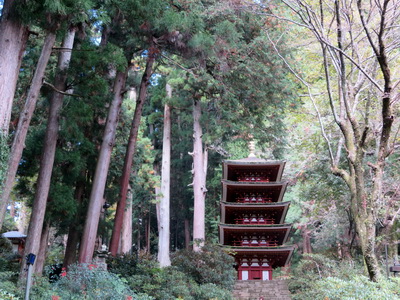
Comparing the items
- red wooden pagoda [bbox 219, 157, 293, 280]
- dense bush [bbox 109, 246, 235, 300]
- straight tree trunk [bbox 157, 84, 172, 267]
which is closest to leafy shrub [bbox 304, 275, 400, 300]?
dense bush [bbox 109, 246, 235, 300]

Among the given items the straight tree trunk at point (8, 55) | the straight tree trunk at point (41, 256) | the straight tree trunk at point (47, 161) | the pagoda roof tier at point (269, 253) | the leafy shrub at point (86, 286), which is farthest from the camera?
the pagoda roof tier at point (269, 253)

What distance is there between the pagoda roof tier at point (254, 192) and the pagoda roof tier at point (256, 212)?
58 cm

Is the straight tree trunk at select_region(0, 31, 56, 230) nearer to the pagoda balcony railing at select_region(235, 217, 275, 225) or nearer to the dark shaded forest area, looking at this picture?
the dark shaded forest area

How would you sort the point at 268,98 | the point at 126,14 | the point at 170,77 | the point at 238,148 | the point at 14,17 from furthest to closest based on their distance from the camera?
the point at 238,148, the point at 170,77, the point at 268,98, the point at 126,14, the point at 14,17

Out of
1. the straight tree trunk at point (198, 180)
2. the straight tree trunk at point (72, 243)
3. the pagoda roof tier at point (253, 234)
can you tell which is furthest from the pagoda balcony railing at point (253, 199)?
the straight tree trunk at point (72, 243)

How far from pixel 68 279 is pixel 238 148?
15285 millimetres

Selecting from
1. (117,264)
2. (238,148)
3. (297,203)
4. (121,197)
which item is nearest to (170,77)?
(238,148)

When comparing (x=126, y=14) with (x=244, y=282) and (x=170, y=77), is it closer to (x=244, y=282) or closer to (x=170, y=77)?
(x=170, y=77)

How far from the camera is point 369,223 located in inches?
262

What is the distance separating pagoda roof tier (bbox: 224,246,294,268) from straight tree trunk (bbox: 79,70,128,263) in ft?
24.9

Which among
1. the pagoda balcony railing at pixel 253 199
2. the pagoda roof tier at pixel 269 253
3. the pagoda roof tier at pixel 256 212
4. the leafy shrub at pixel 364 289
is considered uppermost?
the pagoda balcony railing at pixel 253 199

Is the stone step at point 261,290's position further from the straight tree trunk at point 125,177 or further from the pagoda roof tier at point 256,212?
the straight tree trunk at point 125,177

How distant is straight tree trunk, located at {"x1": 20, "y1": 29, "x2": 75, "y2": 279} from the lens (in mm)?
7887

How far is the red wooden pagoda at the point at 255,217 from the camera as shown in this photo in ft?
56.0
